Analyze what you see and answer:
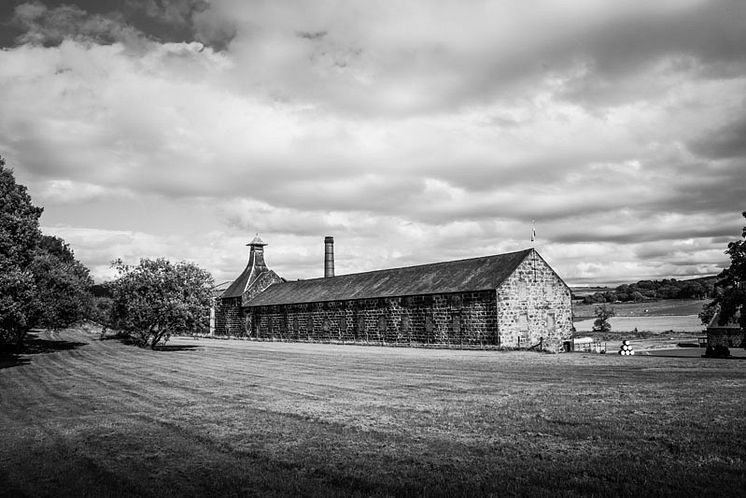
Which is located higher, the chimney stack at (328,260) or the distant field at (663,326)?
the chimney stack at (328,260)

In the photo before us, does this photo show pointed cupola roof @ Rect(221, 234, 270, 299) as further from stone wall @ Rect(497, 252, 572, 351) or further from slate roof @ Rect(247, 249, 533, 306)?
stone wall @ Rect(497, 252, 572, 351)

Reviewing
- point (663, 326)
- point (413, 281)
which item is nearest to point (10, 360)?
point (413, 281)

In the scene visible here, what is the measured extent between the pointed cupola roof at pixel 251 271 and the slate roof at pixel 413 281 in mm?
7989

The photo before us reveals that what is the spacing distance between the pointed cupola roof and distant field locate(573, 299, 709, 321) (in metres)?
61.9

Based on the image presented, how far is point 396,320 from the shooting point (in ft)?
126

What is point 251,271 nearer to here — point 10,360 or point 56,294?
point 56,294

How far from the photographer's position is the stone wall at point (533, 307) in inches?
1268

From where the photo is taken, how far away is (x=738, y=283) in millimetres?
22281

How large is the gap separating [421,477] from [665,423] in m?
4.61

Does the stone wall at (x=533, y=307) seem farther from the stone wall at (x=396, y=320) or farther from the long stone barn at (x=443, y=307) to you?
the stone wall at (x=396, y=320)

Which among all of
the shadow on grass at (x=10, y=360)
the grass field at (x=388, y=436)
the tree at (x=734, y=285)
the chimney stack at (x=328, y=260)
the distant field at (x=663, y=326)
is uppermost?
the chimney stack at (x=328, y=260)

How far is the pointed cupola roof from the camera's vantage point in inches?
2443

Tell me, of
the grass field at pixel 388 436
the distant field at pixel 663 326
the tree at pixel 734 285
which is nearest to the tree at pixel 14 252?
the grass field at pixel 388 436

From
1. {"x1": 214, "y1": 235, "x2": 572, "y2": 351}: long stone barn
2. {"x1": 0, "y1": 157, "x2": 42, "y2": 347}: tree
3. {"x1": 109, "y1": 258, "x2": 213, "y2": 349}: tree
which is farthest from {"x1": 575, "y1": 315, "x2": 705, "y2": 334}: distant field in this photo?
{"x1": 0, "y1": 157, "x2": 42, "y2": 347}: tree
